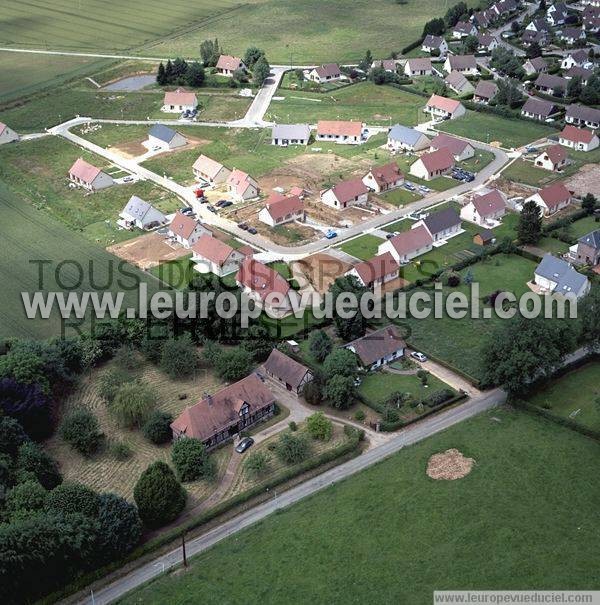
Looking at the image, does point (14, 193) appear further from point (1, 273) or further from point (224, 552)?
point (224, 552)

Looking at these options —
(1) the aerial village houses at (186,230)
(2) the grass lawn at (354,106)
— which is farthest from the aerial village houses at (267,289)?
(2) the grass lawn at (354,106)

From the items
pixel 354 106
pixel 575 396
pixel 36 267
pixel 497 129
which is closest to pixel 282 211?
pixel 36 267

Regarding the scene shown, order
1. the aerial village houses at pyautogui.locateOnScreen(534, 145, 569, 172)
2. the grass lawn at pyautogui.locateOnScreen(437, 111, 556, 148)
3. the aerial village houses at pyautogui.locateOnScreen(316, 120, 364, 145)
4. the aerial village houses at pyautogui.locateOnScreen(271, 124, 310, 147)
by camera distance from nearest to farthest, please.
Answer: the aerial village houses at pyautogui.locateOnScreen(534, 145, 569, 172) < the aerial village houses at pyautogui.locateOnScreen(271, 124, 310, 147) < the aerial village houses at pyautogui.locateOnScreen(316, 120, 364, 145) < the grass lawn at pyautogui.locateOnScreen(437, 111, 556, 148)

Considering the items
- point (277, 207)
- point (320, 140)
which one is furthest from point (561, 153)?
point (277, 207)

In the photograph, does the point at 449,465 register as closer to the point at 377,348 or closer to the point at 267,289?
the point at 377,348

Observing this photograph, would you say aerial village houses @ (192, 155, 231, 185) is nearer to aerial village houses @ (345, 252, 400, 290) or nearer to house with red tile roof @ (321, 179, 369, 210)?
house with red tile roof @ (321, 179, 369, 210)

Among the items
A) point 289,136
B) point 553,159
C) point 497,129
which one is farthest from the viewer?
point 497,129

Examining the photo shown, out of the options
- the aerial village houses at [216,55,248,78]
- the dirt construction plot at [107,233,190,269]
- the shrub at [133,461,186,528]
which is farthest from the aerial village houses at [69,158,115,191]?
the shrub at [133,461,186,528]
